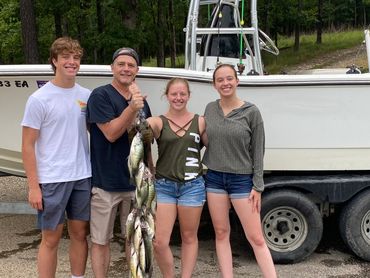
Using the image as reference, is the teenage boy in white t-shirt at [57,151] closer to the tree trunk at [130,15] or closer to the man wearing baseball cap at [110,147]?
the man wearing baseball cap at [110,147]

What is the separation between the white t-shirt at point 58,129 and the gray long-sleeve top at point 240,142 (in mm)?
855

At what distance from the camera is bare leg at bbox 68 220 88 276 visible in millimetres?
3217

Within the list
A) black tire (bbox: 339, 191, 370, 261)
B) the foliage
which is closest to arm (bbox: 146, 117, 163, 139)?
black tire (bbox: 339, 191, 370, 261)

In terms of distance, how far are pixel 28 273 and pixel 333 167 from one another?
2.69 metres

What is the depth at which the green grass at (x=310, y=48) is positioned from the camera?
22297mm

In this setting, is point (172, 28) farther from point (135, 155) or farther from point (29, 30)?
point (135, 155)

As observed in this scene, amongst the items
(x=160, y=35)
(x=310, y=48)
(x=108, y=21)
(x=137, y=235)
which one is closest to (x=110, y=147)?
(x=137, y=235)

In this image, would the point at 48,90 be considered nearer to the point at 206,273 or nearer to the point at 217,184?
the point at 217,184

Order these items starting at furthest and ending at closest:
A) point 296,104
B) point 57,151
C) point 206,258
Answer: point 206,258 → point 296,104 → point 57,151

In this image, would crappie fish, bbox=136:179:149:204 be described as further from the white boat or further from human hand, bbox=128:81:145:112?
the white boat

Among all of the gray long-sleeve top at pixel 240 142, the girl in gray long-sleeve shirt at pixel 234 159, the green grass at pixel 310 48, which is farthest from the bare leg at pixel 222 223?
the green grass at pixel 310 48

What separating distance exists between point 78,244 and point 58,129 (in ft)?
2.61

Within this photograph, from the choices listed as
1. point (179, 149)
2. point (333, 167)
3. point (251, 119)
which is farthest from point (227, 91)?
point (333, 167)

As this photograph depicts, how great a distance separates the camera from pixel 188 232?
3312 millimetres
